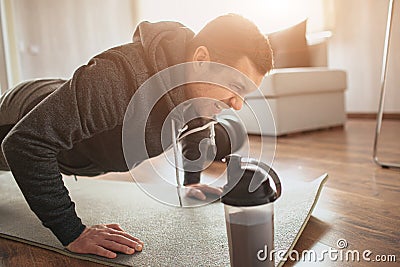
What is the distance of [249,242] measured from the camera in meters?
0.59

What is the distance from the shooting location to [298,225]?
0.81m

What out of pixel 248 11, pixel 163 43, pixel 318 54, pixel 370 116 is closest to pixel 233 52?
pixel 163 43

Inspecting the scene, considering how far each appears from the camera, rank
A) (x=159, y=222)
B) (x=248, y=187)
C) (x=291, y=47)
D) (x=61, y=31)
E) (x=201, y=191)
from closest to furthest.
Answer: (x=248, y=187) < (x=159, y=222) < (x=201, y=191) < (x=291, y=47) < (x=61, y=31)

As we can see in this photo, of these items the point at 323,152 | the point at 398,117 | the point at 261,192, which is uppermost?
the point at 261,192

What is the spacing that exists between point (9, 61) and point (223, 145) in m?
2.26

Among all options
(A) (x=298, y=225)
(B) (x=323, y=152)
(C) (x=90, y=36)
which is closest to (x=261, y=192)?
(A) (x=298, y=225)

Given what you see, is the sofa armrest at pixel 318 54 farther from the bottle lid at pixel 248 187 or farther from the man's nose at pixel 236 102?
the bottle lid at pixel 248 187

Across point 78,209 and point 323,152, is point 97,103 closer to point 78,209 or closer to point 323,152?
point 78,209

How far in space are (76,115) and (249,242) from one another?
1.08ft

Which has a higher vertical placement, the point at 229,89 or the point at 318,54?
the point at 229,89

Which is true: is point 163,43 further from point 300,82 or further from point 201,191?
point 300,82

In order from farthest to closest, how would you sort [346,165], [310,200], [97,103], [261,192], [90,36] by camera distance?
[90,36] → [346,165] → [310,200] → [97,103] → [261,192]

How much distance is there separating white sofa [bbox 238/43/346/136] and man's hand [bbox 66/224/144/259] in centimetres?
148

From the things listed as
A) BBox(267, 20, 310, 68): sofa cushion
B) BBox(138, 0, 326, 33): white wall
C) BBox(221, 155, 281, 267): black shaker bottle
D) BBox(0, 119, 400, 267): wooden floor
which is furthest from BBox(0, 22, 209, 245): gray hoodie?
BBox(138, 0, 326, 33): white wall
